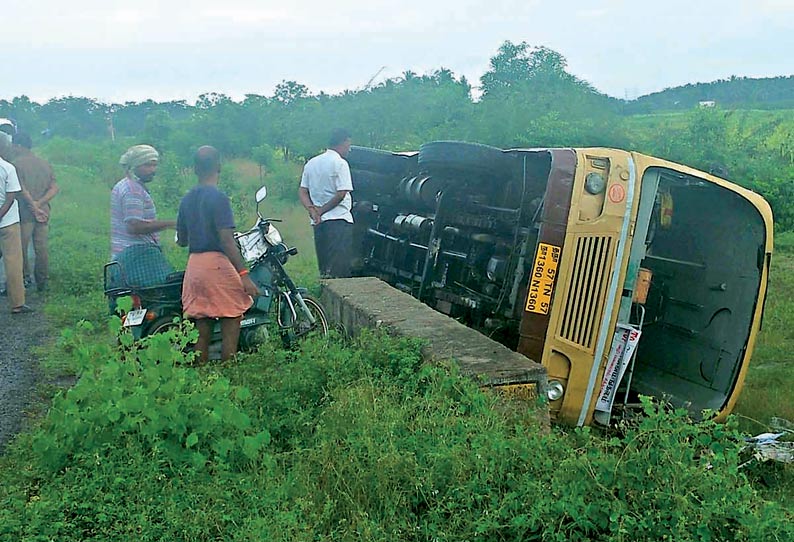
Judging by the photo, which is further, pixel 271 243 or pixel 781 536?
pixel 271 243

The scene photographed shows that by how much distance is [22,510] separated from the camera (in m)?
3.05

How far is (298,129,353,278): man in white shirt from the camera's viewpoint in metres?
7.42

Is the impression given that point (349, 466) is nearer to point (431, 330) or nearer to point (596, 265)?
point (431, 330)

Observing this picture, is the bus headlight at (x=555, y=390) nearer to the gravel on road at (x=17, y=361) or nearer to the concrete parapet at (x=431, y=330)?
the concrete parapet at (x=431, y=330)

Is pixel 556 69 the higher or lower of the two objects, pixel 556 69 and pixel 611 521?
the higher

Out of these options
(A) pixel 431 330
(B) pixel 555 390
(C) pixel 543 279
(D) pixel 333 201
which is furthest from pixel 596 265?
(D) pixel 333 201

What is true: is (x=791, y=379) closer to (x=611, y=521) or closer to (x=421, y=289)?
(x=421, y=289)

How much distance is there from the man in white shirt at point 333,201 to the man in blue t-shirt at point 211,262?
84.2 inches

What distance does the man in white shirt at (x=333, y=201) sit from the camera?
7418 millimetres

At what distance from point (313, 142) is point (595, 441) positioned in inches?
750

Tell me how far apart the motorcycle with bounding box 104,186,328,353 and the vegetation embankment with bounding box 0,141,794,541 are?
1.53 m

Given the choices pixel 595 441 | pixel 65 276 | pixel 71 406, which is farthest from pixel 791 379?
pixel 65 276

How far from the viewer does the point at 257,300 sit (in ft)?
19.9

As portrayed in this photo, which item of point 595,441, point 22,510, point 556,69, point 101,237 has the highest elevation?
point 556,69
